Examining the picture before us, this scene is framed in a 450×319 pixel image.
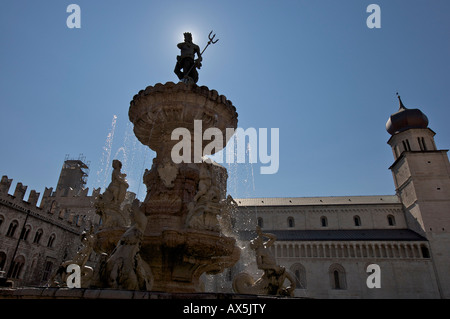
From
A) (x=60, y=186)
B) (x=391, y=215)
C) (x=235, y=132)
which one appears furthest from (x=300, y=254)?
(x=60, y=186)

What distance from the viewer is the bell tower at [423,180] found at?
4034cm

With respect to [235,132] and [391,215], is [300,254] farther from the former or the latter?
[235,132]

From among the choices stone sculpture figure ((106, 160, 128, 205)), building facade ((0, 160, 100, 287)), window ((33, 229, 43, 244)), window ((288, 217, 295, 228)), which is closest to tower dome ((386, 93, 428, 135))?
window ((288, 217, 295, 228))

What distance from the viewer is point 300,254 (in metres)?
41.4

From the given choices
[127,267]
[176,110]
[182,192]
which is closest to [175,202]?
[182,192]

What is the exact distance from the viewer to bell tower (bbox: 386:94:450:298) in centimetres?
4034

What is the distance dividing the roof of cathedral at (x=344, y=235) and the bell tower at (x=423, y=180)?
216cm

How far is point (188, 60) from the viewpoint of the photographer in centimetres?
960

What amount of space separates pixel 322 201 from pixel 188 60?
47.5 m

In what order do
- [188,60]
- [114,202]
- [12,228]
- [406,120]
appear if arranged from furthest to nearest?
[406,120] < [12,228] < [188,60] < [114,202]

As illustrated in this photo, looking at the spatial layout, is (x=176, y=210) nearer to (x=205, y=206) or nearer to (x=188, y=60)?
(x=205, y=206)

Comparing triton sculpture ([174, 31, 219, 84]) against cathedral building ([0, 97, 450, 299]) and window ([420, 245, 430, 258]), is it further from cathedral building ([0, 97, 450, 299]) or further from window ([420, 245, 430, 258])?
window ([420, 245, 430, 258])

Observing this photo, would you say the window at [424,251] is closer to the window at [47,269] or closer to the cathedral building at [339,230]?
the cathedral building at [339,230]
